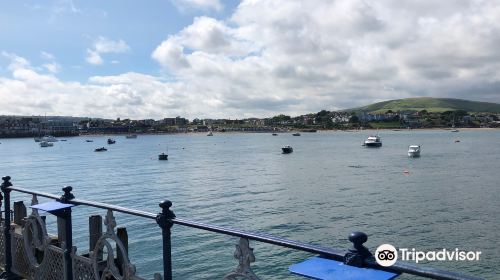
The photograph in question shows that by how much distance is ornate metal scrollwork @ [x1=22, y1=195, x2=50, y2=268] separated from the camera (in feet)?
26.0

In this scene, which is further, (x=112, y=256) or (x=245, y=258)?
(x=112, y=256)

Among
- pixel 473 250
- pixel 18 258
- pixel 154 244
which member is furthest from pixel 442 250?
pixel 18 258

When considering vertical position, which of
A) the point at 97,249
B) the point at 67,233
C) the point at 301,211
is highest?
the point at 67,233

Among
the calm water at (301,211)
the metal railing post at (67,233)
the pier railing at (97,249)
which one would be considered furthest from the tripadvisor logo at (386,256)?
the calm water at (301,211)

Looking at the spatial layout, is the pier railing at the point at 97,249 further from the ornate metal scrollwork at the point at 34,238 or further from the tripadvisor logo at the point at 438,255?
the tripadvisor logo at the point at 438,255

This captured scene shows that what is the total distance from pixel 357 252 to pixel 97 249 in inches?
169

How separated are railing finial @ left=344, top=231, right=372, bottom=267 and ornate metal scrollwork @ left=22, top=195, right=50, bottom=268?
592 cm

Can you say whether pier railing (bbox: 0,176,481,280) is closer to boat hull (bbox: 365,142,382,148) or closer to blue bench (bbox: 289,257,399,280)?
blue bench (bbox: 289,257,399,280)

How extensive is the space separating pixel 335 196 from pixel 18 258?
41709 millimetres

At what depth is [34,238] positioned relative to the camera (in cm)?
814

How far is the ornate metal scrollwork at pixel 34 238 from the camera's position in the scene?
793 centimetres

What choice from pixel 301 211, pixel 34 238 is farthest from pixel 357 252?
pixel 301 211

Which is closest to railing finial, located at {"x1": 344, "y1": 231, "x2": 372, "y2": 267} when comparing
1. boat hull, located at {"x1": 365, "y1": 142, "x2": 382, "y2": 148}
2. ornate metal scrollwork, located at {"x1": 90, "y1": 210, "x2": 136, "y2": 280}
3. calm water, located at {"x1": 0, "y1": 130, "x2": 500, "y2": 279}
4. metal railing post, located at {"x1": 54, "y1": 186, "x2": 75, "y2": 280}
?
ornate metal scrollwork, located at {"x1": 90, "y1": 210, "x2": 136, "y2": 280}

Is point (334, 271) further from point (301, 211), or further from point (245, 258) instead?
point (301, 211)
